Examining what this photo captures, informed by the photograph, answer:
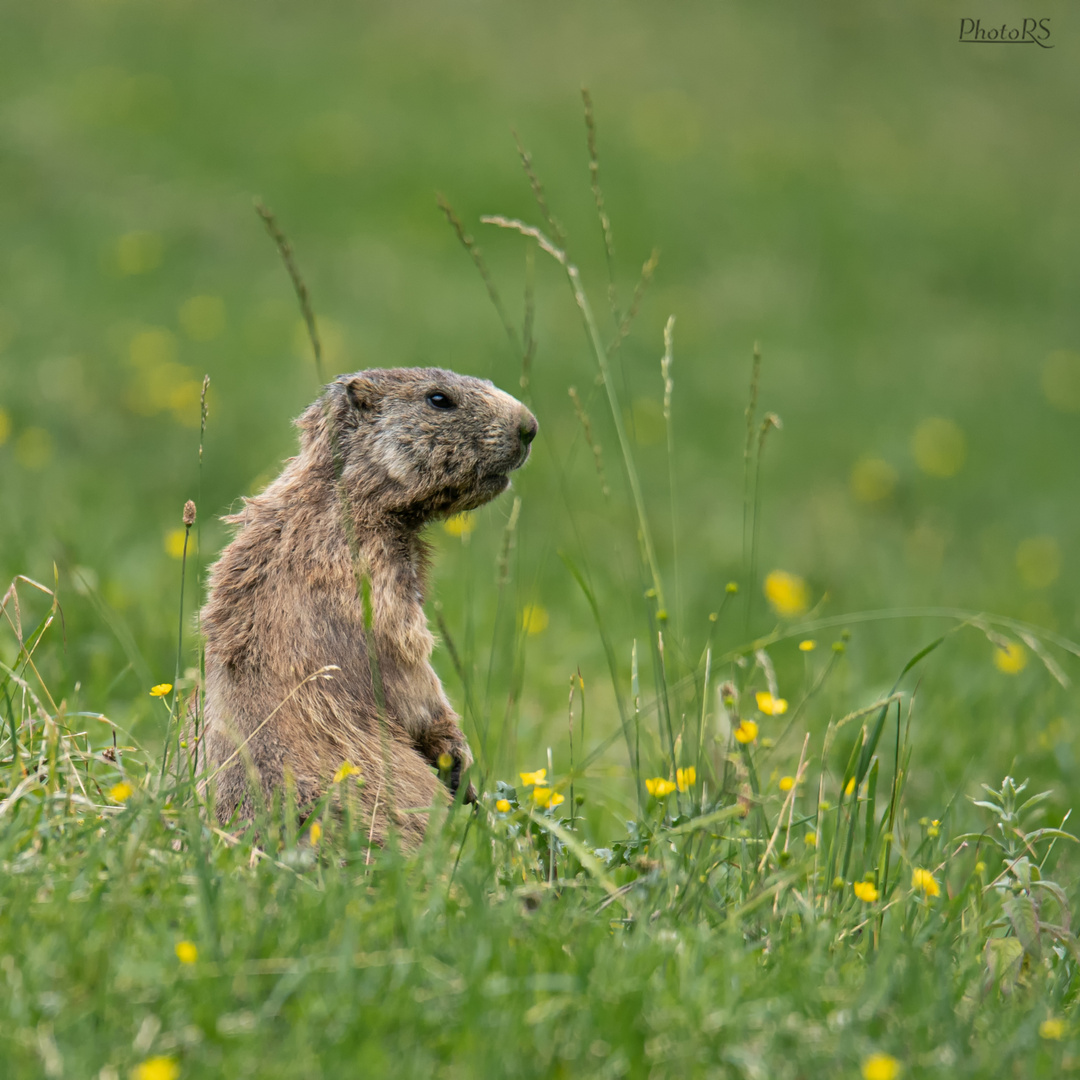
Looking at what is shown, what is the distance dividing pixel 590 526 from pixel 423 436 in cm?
482

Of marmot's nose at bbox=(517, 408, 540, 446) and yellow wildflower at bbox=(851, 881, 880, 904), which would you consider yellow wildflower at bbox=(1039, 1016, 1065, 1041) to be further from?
marmot's nose at bbox=(517, 408, 540, 446)

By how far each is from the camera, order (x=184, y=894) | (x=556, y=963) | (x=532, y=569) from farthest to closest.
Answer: (x=532, y=569) → (x=184, y=894) → (x=556, y=963)

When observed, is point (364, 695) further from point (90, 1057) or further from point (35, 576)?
point (35, 576)

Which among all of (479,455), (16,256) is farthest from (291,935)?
(16,256)

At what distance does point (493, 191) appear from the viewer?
13531mm

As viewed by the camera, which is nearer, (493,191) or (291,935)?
(291,935)

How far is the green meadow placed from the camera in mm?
2281

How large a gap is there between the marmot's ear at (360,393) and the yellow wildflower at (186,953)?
A: 206 cm

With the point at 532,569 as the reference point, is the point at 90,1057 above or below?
above

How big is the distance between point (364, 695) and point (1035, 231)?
55.9 ft

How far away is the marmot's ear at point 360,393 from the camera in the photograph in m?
3.88

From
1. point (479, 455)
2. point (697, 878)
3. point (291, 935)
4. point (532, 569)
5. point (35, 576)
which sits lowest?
point (532, 569)

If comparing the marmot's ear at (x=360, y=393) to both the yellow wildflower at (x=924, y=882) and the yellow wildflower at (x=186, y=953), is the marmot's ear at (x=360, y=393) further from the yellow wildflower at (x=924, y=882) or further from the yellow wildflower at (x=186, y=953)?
the yellow wildflower at (x=924, y=882)

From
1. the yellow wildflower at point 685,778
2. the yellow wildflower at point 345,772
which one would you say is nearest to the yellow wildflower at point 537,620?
the yellow wildflower at point 685,778
